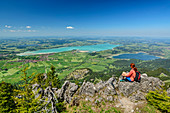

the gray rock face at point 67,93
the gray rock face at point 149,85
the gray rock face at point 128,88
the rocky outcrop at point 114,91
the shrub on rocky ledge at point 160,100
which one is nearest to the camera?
the shrub on rocky ledge at point 160,100

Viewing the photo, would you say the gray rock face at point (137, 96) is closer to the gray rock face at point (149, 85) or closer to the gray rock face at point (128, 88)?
the gray rock face at point (128, 88)

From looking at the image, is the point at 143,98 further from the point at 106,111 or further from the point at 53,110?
the point at 53,110

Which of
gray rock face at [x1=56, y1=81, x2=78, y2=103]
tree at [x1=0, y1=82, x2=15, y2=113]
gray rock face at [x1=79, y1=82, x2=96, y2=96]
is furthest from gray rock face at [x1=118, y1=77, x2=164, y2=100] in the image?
tree at [x1=0, y1=82, x2=15, y2=113]

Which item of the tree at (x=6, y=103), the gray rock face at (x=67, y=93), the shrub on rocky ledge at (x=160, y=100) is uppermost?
the shrub on rocky ledge at (x=160, y=100)

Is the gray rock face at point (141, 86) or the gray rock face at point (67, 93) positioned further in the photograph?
the gray rock face at point (67, 93)

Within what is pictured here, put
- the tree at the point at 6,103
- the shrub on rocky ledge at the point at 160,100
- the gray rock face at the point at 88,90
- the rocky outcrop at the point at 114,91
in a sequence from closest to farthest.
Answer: the shrub on rocky ledge at the point at 160,100 < the rocky outcrop at the point at 114,91 < the tree at the point at 6,103 < the gray rock face at the point at 88,90

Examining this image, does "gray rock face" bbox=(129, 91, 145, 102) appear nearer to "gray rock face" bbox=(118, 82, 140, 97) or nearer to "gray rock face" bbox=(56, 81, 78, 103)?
"gray rock face" bbox=(118, 82, 140, 97)

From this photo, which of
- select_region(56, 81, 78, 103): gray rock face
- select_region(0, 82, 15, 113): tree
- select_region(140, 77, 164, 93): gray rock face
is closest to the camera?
select_region(140, 77, 164, 93): gray rock face

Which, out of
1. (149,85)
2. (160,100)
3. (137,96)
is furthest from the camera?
(149,85)

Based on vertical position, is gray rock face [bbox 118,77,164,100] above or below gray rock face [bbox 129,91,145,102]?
above

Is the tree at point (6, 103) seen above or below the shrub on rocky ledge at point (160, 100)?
below

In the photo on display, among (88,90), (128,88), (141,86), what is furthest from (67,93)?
(141,86)

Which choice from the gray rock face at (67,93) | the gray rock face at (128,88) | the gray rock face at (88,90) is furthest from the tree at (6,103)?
the gray rock face at (128,88)

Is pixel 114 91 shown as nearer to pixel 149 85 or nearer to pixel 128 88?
pixel 128 88
